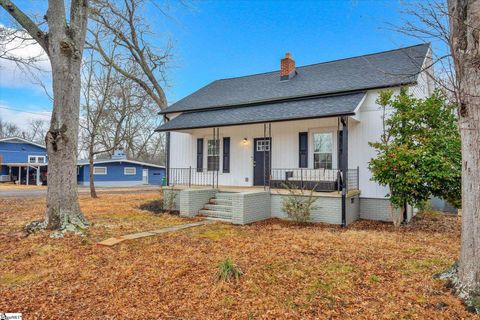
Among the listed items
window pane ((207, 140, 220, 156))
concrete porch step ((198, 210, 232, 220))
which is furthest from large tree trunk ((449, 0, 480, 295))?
window pane ((207, 140, 220, 156))

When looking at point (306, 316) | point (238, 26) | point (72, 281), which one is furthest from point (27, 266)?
point (238, 26)

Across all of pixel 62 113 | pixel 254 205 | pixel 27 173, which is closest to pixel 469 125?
pixel 254 205

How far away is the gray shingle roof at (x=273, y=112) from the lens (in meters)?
8.97

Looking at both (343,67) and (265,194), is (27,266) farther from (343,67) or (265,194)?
(343,67)

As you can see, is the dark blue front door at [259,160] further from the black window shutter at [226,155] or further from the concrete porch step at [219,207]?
the concrete porch step at [219,207]

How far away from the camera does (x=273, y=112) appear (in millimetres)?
10320

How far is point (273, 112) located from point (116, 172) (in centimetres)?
2567

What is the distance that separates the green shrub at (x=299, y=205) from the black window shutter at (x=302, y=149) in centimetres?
185

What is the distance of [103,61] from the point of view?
58.9ft

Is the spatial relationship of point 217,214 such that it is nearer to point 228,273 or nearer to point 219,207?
point 219,207

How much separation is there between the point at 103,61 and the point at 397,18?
689 inches

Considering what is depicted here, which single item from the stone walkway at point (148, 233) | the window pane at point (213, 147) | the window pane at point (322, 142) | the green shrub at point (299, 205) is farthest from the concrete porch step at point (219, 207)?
the window pane at point (322, 142)

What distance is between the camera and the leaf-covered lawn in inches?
133

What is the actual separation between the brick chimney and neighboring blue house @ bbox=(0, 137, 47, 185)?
87.1 feet
